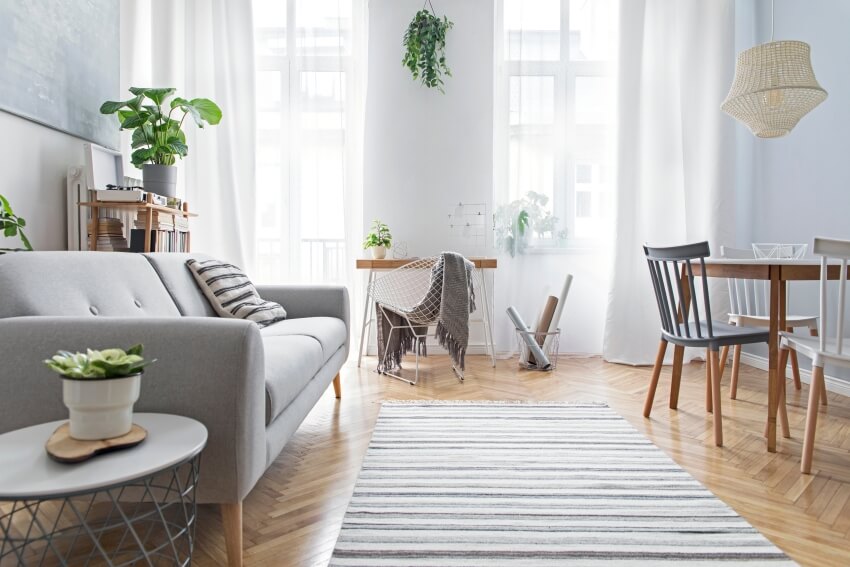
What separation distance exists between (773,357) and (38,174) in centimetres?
347

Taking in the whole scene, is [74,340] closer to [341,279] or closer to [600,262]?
[341,279]

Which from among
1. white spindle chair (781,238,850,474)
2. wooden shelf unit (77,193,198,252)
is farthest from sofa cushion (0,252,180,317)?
white spindle chair (781,238,850,474)

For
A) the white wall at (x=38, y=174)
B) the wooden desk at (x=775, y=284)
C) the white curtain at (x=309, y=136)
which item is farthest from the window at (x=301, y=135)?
the wooden desk at (x=775, y=284)

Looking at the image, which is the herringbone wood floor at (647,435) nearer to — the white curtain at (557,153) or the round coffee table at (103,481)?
the round coffee table at (103,481)

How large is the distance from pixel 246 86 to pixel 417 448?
309cm

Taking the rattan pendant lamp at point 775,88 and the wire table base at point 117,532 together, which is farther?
the rattan pendant lamp at point 775,88

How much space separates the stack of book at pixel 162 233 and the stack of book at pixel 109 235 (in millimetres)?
60

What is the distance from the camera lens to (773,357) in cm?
202

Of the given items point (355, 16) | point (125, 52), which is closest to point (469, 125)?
point (355, 16)

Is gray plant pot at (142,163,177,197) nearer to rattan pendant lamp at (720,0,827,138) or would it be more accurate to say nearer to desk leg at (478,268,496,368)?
desk leg at (478,268,496,368)

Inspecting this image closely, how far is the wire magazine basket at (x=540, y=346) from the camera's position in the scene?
138 inches

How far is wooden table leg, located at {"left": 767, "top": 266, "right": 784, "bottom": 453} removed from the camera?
1.98m

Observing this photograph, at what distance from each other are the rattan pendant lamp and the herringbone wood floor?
1483 millimetres

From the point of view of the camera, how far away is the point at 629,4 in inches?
148
